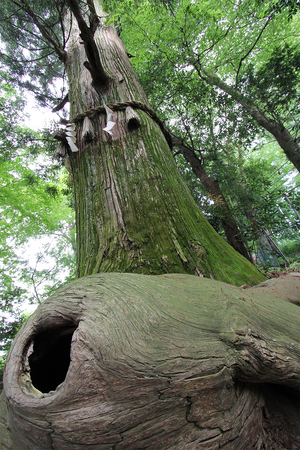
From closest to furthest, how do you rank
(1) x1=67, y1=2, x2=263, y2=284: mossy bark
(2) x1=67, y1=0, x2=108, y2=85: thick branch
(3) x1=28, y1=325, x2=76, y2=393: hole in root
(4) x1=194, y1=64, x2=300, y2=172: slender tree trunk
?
(3) x1=28, y1=325, x2=76, y2=393: hole in root, (1) x1=67, y1=2, x2=263, y2=284: mossy bark, (2) x1=67, y1=0, x2=108, y2=85: thick branch, (4) x1=194, y1=64, x2=300, y2=172: slender tree trunk

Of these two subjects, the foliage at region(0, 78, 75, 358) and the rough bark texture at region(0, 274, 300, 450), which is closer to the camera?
the rough bark texture at region(0, 274, 300, 450)

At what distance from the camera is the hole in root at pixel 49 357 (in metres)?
1.00

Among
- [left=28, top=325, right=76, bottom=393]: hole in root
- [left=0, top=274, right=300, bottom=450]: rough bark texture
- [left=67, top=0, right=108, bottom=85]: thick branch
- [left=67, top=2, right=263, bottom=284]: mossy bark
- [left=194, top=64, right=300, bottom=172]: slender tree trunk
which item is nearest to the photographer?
[left=0, top=274, right=300, bottom=450]: rough bark texture

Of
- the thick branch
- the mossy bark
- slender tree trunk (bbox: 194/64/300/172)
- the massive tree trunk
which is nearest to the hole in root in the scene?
the massive tree trunk

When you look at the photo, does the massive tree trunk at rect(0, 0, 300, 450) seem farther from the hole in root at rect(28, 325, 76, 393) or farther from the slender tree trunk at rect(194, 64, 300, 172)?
the slender tree trunk at rect(194, 64, 300, 172)

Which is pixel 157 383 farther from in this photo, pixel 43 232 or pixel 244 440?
pixel 43 232

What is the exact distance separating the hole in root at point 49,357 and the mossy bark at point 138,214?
486 millimetres

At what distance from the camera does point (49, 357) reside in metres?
1.07

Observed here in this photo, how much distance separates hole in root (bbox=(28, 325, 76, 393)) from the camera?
100 cm

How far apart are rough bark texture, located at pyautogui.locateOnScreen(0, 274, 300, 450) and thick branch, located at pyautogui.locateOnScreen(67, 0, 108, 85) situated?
90.3 inches

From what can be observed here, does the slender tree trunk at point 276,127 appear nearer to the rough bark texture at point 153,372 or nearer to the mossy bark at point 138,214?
the mossy bark at point 138,214

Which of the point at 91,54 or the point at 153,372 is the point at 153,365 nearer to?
the point at 153,372

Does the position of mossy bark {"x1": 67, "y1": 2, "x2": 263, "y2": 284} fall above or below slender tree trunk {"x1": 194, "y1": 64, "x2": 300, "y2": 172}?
below

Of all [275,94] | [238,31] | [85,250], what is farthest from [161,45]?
[85,250]
